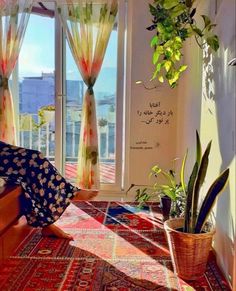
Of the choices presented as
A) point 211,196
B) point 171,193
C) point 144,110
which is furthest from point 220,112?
point 144,110

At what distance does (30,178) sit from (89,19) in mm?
2065

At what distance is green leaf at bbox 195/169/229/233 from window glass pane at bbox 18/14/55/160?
8.01 ft

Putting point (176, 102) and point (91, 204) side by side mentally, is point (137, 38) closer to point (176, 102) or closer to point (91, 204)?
point (176, 102)

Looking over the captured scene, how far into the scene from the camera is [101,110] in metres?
4.02

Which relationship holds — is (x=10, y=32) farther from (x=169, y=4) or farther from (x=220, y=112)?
(x=220, y=112)

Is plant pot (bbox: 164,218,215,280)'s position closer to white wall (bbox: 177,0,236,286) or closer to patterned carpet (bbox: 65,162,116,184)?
white wall (bbox: 177,0,236,286)

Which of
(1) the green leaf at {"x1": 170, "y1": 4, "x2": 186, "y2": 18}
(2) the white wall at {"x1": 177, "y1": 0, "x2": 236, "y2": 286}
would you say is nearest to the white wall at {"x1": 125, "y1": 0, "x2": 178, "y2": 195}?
(2) the white wall at {"x1": 177, "y1": 0, "x2": 236, "y2": 286}

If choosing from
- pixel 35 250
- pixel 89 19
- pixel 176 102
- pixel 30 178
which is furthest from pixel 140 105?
pixel 35 250

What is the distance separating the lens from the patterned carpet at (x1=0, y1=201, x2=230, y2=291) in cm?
192

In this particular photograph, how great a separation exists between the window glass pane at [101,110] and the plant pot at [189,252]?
206cm

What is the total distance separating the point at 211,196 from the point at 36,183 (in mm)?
1164

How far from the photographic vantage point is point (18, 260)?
2199 millimetres

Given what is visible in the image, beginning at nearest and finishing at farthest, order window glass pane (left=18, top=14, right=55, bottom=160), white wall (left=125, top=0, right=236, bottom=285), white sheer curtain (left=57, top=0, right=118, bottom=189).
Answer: white wall (left=125, top=0, right=236, bottom=285) → white sheer curtain (left=57, top=0, right=118, bottom=189) → window glass pane (left=18, top=14, right=55, bottom=160)

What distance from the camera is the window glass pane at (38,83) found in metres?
3.97
